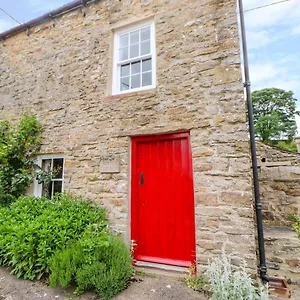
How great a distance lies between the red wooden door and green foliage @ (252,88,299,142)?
75.9ft

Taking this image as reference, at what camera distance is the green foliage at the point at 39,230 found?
3352mm

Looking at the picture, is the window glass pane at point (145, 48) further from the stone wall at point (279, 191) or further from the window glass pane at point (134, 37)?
the stone wall at point (279, 191)

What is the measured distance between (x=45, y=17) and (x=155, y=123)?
4.88 metres

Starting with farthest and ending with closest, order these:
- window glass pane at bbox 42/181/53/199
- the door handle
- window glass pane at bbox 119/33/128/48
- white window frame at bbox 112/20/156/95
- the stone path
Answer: window glass pane at bbox 42/181/53/199 → window glass pane at bbox 119/33/128/48 → white window frame at bbox 112/20/156/95 → the door handle → the stone path

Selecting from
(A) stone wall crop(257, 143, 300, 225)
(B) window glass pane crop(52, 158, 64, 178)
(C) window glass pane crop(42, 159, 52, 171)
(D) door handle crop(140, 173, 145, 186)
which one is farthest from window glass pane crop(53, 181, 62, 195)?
(A) stone wall crop(257, 143, 300, 225)

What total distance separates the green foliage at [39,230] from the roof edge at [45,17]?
16.4 ft

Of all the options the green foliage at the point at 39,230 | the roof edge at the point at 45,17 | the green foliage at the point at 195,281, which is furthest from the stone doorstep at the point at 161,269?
the roof edge at the point at 45,17

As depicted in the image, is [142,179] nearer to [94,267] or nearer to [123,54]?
[94,267]

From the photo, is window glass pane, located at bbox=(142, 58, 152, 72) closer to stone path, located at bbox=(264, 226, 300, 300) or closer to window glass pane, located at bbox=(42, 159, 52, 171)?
window glass pane, located at bbox=(42, 159, 52, 171)

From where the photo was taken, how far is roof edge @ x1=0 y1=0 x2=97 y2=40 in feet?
18.2

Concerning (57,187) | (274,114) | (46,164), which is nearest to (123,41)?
(46,164)

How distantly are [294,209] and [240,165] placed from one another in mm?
3072

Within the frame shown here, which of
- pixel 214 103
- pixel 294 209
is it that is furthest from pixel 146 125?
pixel 294 209

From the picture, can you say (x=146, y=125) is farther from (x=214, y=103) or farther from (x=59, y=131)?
(x=59, y=131)
